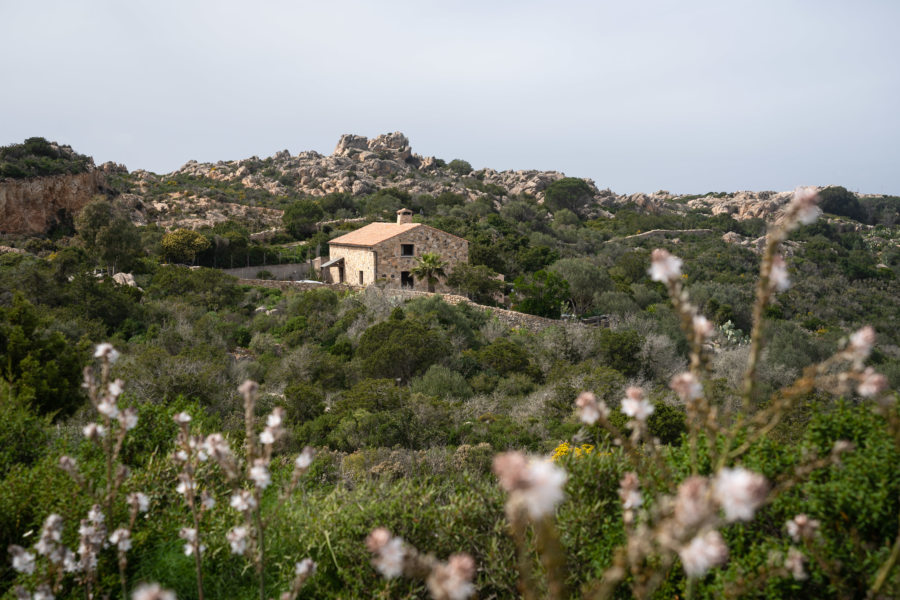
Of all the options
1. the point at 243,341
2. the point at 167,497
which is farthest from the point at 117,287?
the point at 167,497

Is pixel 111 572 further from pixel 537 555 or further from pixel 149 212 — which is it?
pixel 149 212

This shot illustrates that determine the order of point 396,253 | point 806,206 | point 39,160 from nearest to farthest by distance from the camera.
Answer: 1. point 806,206
2. point 396,253
3. point 39,160

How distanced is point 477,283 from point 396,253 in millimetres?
4772

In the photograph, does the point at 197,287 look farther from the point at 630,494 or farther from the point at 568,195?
the point at 568,195

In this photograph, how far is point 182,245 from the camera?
32531 mm

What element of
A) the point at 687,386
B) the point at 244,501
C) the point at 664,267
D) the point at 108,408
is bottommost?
the point at 244,501

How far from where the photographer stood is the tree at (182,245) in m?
32.5

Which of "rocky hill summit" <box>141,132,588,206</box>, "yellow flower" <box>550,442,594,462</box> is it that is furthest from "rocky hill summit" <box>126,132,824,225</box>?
"yellow flower" <box>550,442,594,462</box>

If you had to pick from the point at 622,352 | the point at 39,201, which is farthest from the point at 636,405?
the point at 39,201

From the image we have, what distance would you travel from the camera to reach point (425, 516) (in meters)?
5.08

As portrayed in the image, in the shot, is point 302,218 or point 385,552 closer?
point 385,552

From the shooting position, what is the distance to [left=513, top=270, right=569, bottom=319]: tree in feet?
82.4

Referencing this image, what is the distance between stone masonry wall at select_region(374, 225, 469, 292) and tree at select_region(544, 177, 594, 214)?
33.1m

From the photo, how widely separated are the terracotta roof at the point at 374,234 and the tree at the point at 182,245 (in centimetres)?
760
